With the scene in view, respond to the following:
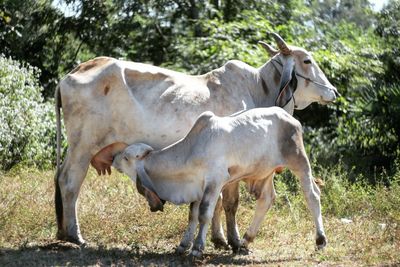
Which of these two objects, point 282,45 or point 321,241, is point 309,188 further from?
point 282,45

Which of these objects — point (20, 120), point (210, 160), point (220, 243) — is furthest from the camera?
point (20, 120)

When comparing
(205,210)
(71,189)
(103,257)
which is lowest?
(103,257)

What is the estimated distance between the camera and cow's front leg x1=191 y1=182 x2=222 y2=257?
6.86 m

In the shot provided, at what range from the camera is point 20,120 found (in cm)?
1173

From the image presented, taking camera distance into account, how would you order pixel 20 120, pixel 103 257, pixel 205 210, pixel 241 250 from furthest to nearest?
pixel 20 120 < pixel 241 250 < pixel 103 257 < pixel 205 210

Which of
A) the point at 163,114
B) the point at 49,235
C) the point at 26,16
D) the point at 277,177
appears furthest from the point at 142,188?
the point at 26,16

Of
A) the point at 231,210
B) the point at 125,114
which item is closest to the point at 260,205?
the point at 231,210

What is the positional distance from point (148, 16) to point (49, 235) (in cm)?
808

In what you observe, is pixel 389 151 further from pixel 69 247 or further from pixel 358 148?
pixel 69 247

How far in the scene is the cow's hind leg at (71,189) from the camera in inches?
302

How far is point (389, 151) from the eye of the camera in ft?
40.7

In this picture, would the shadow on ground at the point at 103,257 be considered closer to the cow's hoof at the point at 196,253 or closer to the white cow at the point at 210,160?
the cow's hoof at the point at 196,253

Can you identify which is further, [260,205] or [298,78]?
[298,78]

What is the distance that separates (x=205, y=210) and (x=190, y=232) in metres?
0.36
